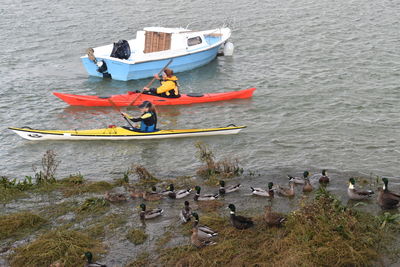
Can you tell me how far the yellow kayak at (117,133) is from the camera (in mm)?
14938

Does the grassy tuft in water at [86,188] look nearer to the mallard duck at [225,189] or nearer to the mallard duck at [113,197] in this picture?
the mallard duck at [113,197]

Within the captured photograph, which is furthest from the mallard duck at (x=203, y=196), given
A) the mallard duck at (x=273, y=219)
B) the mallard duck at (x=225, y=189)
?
the mallard duck at (x=273, y=219)

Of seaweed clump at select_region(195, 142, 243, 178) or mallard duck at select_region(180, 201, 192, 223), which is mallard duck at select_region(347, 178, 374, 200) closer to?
seaweed clump at select_region(195, 142, 243, 178)

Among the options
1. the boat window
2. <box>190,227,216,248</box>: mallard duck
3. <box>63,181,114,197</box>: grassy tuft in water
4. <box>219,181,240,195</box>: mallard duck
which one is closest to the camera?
<box>190,227,216,248</box>: mallard duck

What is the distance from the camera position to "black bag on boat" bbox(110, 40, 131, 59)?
20.0m

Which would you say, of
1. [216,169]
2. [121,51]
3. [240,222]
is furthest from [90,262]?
[121,51]

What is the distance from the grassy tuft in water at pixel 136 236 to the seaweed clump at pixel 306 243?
2.24ft

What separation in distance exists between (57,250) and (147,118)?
258 inches

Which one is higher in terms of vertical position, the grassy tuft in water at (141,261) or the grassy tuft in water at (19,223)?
the grassy tuft in water at (141,261)

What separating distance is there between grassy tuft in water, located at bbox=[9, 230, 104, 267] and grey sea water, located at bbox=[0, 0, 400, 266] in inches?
17.9

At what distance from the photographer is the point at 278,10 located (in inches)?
1053

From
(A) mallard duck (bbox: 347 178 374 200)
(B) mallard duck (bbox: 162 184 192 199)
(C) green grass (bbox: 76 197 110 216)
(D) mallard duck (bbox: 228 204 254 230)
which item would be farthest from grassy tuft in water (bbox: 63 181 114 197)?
(A) mallard duck (bbox: 347 178 374 200)

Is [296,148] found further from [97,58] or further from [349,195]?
[97,58]

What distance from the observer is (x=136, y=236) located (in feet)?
30.5
